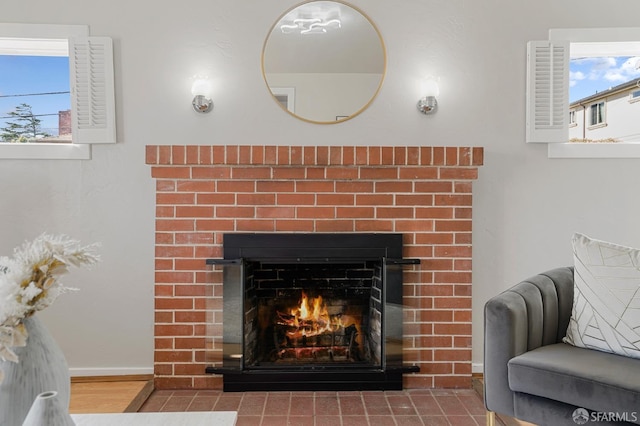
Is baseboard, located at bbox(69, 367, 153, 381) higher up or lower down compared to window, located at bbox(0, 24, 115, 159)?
lower down

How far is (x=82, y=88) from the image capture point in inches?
107

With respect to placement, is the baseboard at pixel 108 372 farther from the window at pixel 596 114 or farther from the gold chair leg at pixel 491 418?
the window at pixel 596 114

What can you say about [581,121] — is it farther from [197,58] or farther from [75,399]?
[75,399]

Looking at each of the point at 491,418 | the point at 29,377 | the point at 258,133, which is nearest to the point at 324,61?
the point at 258,133

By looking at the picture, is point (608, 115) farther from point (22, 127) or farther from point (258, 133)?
point (22, 127)

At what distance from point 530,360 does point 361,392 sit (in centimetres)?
107

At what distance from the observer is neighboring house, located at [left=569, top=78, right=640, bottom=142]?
118 inches

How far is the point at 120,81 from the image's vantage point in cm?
276

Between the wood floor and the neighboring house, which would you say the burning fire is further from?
the neighboring house

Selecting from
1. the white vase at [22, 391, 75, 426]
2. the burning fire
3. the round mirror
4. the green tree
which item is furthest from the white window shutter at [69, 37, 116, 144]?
the white vase at [22, 391, 75, 426]

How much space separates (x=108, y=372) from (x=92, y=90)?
63.4 inches

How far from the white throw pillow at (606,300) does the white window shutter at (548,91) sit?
964mm

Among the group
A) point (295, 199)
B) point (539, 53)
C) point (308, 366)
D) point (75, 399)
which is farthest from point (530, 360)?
point (75, 399)

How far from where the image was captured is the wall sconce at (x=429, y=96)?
2.77 meters
